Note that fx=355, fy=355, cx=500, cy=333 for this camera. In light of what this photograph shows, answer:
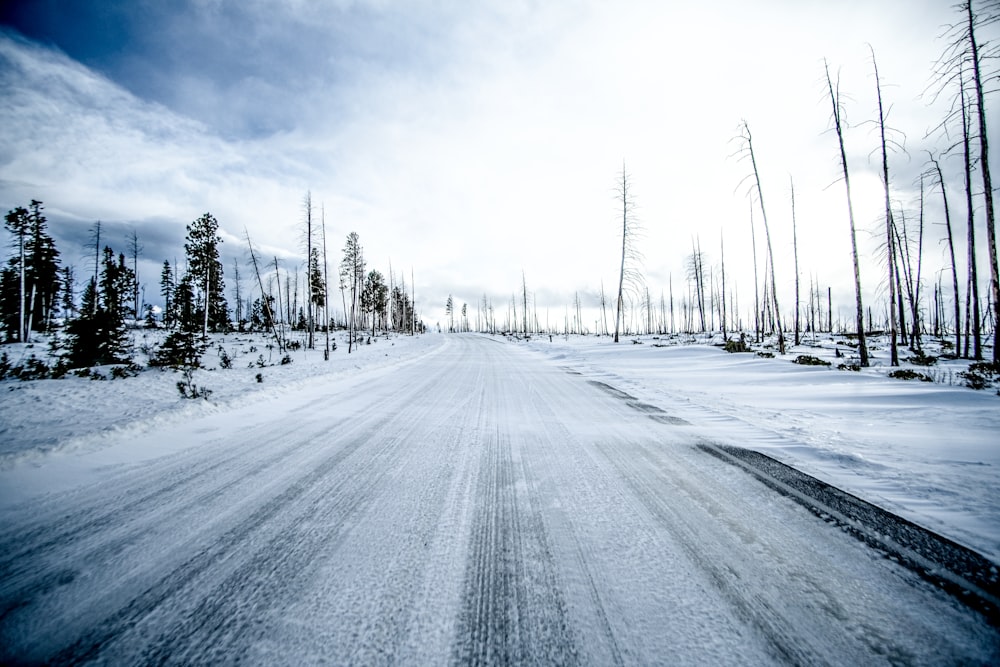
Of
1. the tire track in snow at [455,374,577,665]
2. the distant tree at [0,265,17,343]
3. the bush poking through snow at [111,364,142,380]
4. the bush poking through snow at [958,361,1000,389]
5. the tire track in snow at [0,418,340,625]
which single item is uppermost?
the distant tree at [0,265,17,343]

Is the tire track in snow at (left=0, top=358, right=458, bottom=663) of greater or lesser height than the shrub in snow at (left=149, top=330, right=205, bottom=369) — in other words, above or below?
below

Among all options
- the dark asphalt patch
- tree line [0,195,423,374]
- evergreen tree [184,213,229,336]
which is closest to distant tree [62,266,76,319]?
tree line [0,195,423,374]

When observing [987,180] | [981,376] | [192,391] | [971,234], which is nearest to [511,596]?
[192,391]

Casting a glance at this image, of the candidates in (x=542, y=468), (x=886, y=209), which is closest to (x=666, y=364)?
(x=886, y=209)

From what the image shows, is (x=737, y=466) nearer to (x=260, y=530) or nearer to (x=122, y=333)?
(x=260, y=530)

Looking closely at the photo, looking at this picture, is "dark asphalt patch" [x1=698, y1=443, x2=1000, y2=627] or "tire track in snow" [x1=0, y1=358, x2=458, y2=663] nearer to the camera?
"tire track in snow" [x1=0, y1=358, x2=458, y2=663]

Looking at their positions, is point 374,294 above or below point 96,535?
above

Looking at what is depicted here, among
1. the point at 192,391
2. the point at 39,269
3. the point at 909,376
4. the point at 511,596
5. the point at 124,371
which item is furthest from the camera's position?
the point at 39,269

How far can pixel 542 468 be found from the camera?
3.37 m

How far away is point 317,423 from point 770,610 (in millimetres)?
5094

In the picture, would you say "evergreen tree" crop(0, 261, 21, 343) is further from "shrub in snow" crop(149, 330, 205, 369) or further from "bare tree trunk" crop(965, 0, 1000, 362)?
"bare tree trunk" crop(965, 0, 1000, 362)

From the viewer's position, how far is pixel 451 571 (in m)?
1.86

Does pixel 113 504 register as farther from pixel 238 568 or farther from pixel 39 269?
pixel 39 269

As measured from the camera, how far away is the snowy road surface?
1396 mm
